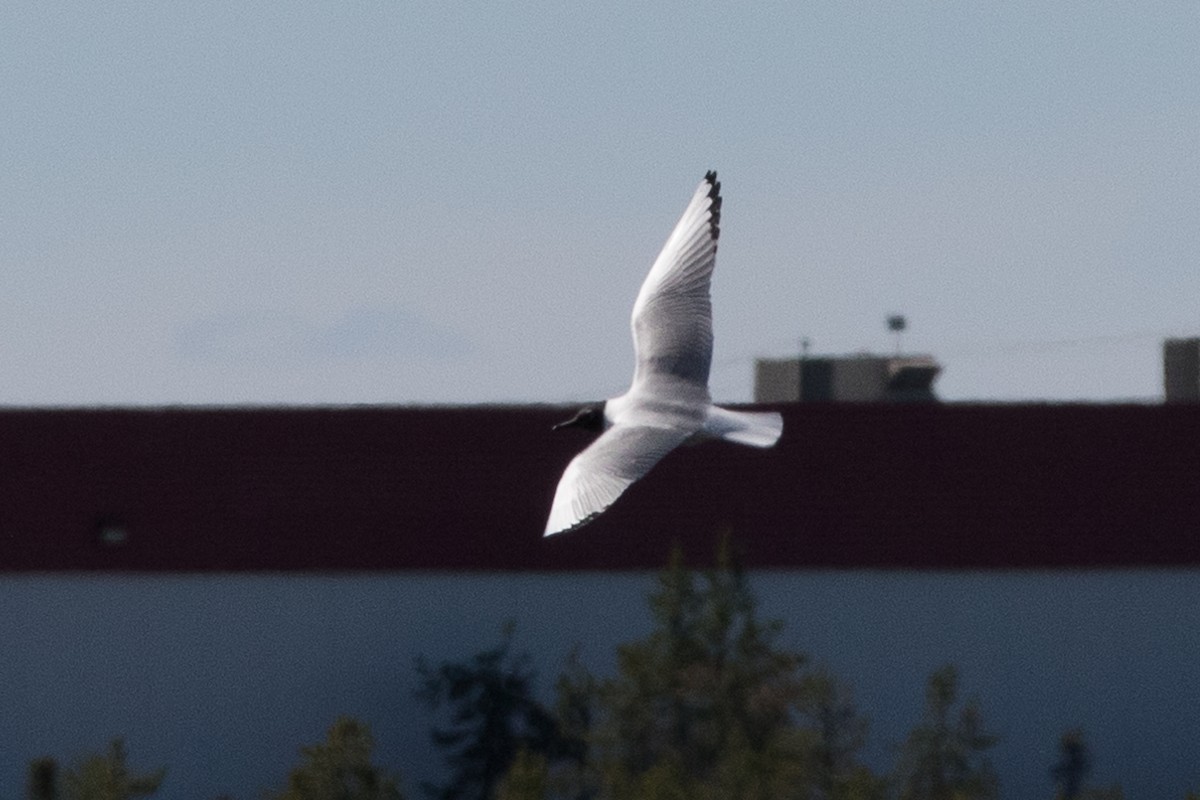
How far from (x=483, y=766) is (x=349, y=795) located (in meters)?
12.2

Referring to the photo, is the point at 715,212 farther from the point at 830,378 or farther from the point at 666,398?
the point at 830,378

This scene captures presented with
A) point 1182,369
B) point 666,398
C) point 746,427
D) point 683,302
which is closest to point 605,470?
point 746,427

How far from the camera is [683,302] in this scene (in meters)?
19.3

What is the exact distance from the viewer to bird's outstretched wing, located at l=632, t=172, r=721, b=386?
739 inches

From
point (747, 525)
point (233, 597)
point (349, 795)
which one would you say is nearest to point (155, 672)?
point (233, 597)

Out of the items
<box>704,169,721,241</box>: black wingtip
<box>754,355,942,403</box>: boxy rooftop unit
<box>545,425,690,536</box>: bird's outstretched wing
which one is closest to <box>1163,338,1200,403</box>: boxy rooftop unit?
<box>754,355,942,403</box>: boxy rooftop unit

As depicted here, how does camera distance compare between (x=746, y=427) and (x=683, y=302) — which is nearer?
(x=746, y=427)

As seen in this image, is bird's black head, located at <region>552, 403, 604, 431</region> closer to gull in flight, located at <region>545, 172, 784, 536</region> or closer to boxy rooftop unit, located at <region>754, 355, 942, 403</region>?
gull in flight, located at <region>545, 172, 784, 536</region>

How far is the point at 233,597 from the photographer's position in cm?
3284

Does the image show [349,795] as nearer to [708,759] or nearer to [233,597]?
[708,759]

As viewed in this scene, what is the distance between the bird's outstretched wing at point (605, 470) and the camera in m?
15.7

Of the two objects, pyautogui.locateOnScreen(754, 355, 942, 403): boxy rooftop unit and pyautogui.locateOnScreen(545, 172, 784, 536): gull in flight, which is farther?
pyautogui.locateOnScreen(754, 355, 942, 403): boxy rooftop unit

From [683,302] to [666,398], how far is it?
1193 mm

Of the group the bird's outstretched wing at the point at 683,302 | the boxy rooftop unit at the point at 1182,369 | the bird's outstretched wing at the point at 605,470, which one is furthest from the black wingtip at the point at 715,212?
the boxy rooftop unit at the point at 1182,369
